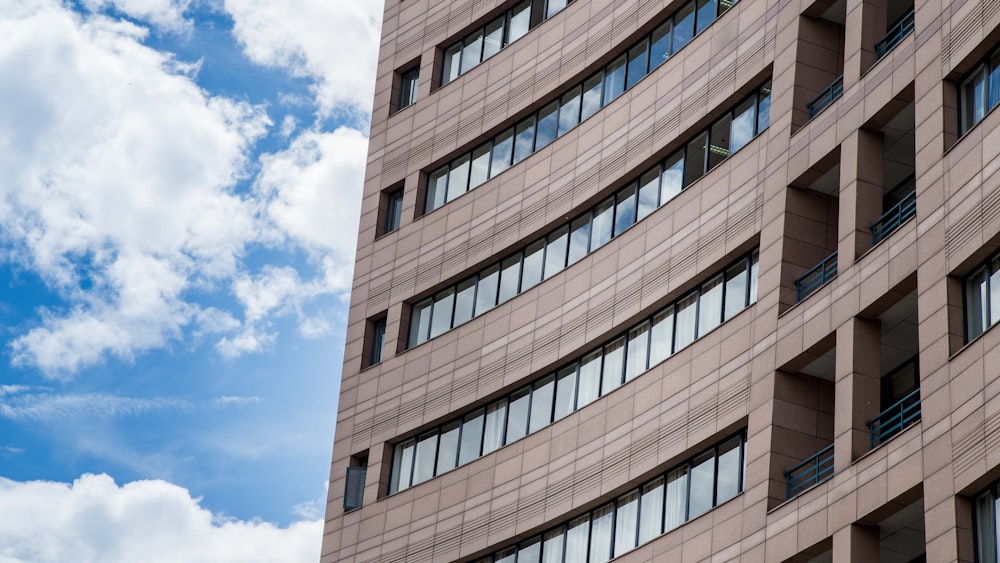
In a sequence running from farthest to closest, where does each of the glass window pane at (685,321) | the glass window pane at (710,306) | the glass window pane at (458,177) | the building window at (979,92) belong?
the glass window pane at (458,177)
the glass window pane at (685,321)
the glass window pane at (710,306)
the building window at (979,92)

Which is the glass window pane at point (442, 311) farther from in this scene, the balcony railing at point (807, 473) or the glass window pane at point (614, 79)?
the balcony railing at point (807, 473)

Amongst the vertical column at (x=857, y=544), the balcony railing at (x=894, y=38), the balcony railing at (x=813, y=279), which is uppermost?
the balcony railing at (x=894, y=38)

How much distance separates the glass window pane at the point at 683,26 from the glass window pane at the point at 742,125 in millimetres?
4177

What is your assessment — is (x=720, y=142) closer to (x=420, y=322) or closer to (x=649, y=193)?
(x=649, y=193)

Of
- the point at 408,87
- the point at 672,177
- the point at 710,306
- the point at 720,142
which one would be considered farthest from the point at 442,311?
the point at 710,306

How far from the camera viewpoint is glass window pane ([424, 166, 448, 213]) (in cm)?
6231

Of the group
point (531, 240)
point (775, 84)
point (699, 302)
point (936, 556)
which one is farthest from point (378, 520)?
point (936, 556)

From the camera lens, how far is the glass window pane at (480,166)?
60562 mm

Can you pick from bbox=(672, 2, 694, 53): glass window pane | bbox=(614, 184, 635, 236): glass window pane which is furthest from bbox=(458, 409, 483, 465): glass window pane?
bbox=(672, 2, 694, 53): glass window pane

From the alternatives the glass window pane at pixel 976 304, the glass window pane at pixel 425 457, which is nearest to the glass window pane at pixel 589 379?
the glass window pane at pixel 425 457

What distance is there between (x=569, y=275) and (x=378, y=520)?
11.2m

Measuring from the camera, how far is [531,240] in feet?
186

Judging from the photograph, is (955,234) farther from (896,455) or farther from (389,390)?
(389,390)

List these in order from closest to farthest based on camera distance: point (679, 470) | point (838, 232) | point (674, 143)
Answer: point (838, 232) < point (679, 470) < point (674, 143)
